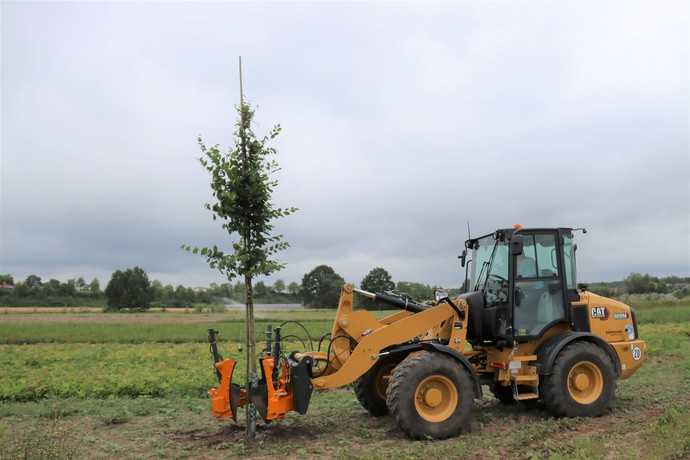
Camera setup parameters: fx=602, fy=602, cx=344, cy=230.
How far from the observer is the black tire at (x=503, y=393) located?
34.9ft

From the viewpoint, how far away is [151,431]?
9.30m

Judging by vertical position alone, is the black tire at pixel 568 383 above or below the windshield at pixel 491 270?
below

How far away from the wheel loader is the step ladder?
0.05ft

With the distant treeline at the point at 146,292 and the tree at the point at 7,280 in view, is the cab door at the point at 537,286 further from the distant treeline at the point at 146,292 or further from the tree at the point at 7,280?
the tree at the point at 7,280

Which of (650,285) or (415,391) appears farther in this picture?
(650,285)

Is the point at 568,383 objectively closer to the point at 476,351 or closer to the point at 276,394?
the point at 476,351

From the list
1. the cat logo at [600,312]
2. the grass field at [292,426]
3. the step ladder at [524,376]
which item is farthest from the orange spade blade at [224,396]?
the cat logo at [600,312]

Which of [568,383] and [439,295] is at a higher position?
[439,295]

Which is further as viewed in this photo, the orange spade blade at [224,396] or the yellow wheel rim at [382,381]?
the yellow wheel rim at [382,381]

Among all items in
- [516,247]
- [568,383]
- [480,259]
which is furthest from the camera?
[480,259]

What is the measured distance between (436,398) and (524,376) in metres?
1.82

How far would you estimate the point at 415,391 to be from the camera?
27.3 ft

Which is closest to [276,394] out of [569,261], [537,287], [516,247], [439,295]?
[439,295]

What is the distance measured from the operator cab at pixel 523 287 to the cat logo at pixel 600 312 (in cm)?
48
